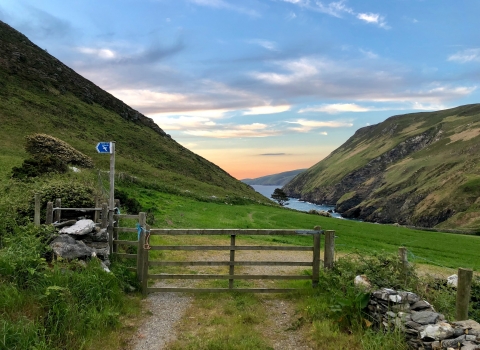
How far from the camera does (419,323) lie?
5.84 meters

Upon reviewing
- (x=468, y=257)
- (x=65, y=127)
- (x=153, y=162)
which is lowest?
(x=468, y=257)

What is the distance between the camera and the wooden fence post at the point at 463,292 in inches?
248

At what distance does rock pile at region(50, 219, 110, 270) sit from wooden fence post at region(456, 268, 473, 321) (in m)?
8.28

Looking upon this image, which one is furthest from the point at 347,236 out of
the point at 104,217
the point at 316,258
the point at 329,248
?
the point at 104,217

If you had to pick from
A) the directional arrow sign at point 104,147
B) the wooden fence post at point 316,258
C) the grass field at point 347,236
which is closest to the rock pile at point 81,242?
the directional arrow sign at point 104,147

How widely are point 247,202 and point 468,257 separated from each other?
1125 inches

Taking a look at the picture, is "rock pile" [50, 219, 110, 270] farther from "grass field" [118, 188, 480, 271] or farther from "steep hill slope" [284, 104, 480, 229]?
"steep hill slope" [284, 104, 480, 229]

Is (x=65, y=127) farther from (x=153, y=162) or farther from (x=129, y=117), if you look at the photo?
(x=129, y=117)

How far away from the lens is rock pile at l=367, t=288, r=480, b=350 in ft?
17.0

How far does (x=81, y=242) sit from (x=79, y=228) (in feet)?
2.28

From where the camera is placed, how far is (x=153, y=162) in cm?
5747

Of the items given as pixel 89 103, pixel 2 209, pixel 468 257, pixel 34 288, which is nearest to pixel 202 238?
pixel 2 209

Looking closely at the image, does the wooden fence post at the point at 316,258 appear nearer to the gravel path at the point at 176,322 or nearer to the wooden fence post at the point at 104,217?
the gravel path at the point at 176,322

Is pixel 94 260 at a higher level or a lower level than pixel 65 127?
lower
